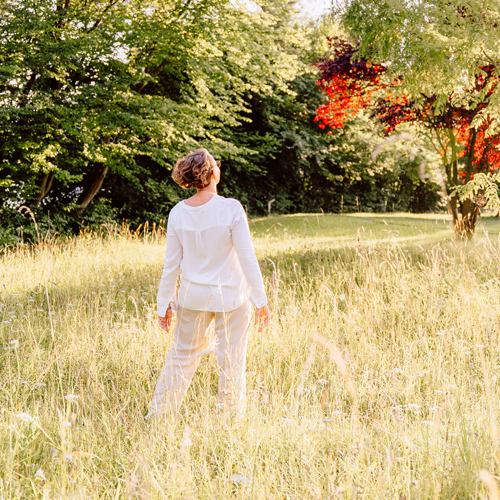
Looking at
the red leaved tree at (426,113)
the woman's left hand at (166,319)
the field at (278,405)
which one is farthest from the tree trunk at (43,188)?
the woman's left hand at (166,319)

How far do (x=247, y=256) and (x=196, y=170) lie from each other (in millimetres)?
620

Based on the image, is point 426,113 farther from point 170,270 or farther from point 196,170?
point 170,270

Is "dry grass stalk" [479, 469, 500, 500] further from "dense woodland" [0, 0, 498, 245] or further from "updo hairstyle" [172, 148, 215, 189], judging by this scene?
"dense woodland" [0, 0, 498, 245]

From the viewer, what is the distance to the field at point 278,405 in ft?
6.93

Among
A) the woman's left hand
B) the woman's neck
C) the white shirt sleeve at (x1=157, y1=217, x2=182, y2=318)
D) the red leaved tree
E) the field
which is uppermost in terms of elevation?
the red leaved tree

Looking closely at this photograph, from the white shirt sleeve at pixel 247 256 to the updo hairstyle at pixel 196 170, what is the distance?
311 millimetres

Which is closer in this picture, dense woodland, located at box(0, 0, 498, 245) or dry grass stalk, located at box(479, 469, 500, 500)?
dry grass stalk, located at box(479, 469, 500, 500)

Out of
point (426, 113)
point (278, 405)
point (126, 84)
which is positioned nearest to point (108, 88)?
point (126, 84)

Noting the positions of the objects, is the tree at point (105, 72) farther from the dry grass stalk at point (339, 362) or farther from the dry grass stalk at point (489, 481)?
the dry grass stalk at point (489, 481)

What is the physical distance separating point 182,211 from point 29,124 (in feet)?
26.6

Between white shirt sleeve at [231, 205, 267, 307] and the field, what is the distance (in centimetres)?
46

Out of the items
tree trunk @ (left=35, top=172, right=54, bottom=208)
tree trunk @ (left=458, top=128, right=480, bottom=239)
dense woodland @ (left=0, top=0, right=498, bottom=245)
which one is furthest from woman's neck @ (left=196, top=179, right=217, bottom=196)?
tree trunk @ (left=35, top=172, right=54, bottom=208)

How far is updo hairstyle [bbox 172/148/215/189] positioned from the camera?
2969 millimetres

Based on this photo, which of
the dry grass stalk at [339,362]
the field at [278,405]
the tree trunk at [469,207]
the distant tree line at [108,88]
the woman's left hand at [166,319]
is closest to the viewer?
the dry grass stalk at [339,362]
